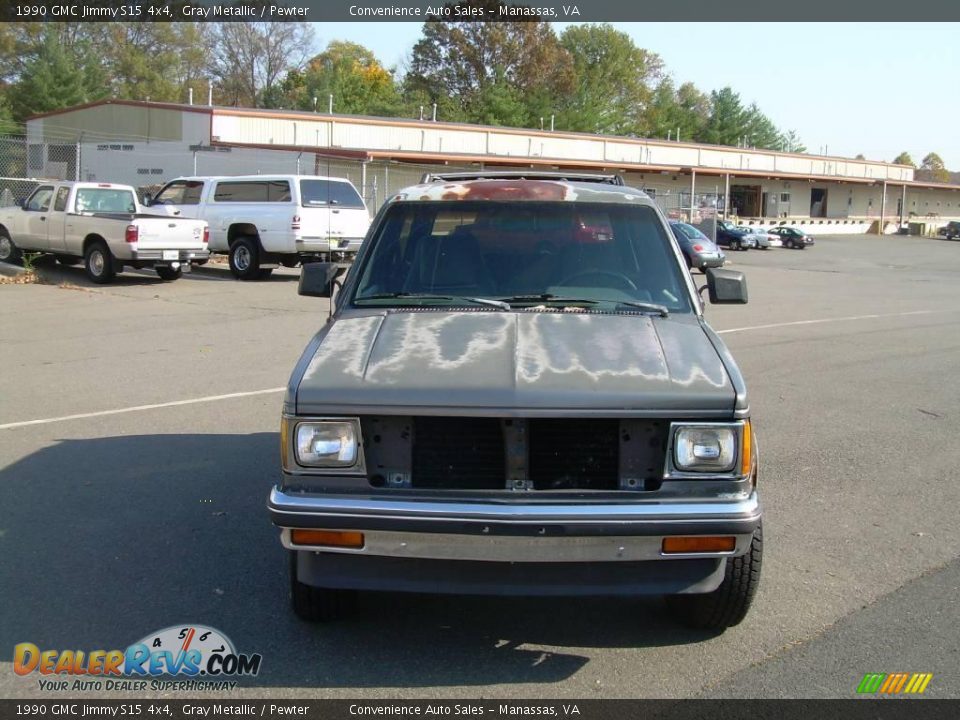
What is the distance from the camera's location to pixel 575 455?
3.72 m

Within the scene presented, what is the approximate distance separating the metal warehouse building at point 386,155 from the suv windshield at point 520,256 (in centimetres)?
1703

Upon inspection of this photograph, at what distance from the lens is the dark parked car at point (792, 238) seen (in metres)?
49.8

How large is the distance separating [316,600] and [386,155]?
Result: 3196 centimetres

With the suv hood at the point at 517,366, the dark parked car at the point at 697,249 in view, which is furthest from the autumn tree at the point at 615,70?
the suv hood at the point at 517,366

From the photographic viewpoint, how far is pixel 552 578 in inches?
142

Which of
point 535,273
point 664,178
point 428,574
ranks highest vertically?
point 664,178

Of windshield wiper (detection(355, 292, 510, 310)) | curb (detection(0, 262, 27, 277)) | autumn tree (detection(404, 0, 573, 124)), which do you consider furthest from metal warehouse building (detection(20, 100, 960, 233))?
autumn tree (detection(404, 0, 573, 124))

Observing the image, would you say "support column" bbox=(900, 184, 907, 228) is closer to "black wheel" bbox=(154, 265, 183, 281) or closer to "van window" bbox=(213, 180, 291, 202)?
"van window" bbox=(213, 180, 291, 202)

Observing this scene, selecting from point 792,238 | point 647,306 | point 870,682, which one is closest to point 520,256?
point 647,306

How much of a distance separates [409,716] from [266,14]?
7977cm

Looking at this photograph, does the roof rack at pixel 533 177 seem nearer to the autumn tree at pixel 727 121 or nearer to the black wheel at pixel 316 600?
the black wheel at pixel 316 600

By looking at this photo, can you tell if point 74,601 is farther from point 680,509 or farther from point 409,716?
point 680,509

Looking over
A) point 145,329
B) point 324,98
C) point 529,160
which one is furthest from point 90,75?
point 145,329

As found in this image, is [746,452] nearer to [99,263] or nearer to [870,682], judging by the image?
[870,682]
